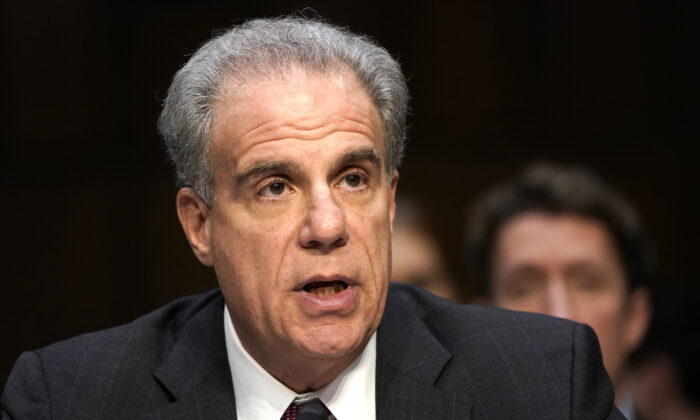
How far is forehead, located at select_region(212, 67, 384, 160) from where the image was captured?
7.11ft

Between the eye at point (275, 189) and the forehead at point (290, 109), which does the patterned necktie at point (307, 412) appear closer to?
the eye at point (275, 189)

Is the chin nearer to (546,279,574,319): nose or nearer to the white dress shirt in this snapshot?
the white dress shirt

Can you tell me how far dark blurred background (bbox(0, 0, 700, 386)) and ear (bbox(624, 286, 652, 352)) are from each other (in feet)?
4.27

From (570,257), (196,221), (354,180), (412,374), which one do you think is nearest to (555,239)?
(570,257)

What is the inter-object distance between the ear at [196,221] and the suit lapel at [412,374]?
476 millimetres

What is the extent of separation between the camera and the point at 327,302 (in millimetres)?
2111

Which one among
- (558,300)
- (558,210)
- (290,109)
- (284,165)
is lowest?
(558,300)

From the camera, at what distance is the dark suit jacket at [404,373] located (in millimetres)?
2260

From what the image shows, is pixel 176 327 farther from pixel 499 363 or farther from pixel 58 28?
pixel 58 28

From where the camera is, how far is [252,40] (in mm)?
2320

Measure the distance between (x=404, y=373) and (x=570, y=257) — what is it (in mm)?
1121

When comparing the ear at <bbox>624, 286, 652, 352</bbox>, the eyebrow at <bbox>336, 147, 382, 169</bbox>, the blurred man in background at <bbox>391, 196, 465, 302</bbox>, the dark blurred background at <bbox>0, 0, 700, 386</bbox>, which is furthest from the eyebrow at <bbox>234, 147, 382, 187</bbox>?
the dark blurred background at <bbox>0, 0, 700, 386</bbox>

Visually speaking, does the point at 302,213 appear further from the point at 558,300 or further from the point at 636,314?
the point at 636,314

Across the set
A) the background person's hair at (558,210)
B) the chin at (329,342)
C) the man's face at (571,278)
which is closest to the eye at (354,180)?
the chin at (329,342)
